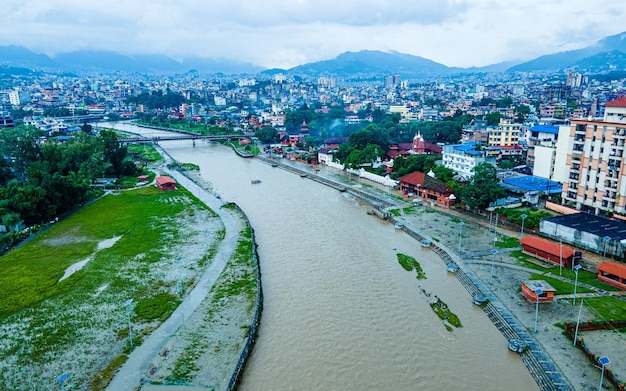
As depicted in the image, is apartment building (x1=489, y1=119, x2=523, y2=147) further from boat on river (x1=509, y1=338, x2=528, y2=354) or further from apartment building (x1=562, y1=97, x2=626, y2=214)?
boat on river (x1=509, y1=338, x2=528, y2=354)

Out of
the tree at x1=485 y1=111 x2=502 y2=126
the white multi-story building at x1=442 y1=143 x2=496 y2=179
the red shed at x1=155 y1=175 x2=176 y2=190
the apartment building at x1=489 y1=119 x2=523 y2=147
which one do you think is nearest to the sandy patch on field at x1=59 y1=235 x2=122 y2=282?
the red shed at x1=155 y1=175 x2=176 y2=190

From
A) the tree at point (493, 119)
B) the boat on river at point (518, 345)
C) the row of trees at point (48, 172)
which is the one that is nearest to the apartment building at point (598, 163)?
the boat on river at point (518, 345)

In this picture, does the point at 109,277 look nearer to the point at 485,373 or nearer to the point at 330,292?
the point at 330,292

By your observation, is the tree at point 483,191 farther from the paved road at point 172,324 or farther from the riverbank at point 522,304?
the paved road at point 172,324

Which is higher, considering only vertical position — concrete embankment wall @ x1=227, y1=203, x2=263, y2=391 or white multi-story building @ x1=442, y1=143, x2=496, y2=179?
white multi-story building @ x1=442, y1=143, x2=496, y2=179

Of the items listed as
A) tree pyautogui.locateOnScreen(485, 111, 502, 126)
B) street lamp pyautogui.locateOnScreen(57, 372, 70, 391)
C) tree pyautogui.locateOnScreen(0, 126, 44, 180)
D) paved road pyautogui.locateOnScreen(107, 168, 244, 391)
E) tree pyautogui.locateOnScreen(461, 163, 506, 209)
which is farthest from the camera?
tree pyautogui.locateOnScreen(485, 111, 502, 126)

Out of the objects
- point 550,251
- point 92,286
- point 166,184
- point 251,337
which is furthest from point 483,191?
point 166,184

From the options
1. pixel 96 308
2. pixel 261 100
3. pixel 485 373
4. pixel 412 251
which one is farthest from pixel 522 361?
pixel 261 100
